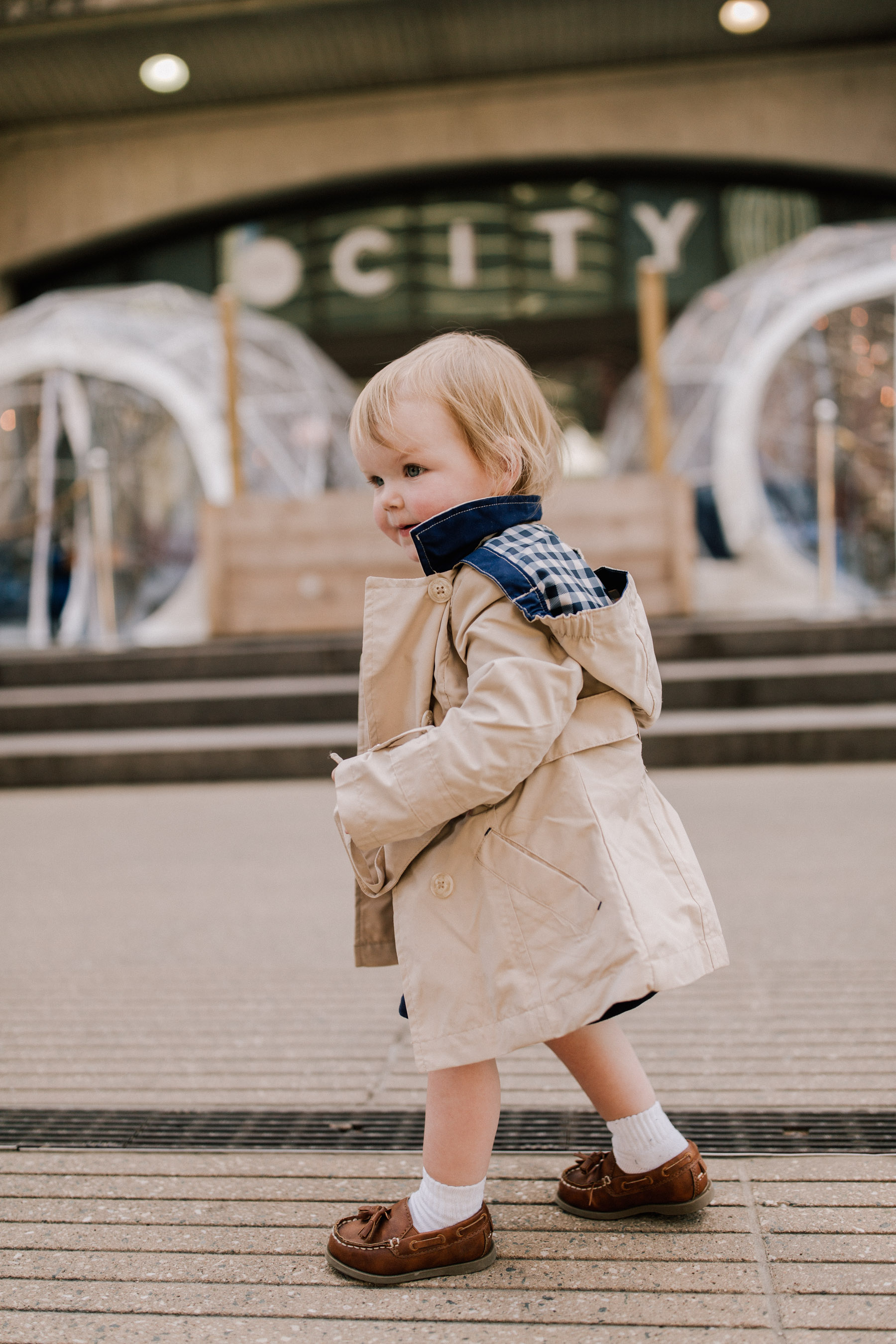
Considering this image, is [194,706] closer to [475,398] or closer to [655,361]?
[655,361]

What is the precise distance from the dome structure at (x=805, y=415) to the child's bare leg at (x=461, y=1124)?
7.74 metres

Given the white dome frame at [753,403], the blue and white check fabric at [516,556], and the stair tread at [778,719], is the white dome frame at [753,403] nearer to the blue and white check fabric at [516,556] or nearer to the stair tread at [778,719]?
the stair tread at [778,719]

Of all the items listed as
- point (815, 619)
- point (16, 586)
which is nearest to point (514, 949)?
point (815, 619)

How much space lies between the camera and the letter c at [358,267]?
1580 cm

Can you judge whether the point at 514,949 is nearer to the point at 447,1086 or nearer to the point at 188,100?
the point at 447,1086

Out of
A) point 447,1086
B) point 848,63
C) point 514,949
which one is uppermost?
point 848,63

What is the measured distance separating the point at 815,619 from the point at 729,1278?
641cm

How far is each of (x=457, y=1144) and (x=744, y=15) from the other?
47.9ft

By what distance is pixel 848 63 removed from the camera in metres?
14.3

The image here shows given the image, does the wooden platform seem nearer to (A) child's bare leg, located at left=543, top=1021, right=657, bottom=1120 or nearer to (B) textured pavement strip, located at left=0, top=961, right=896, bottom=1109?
(B) textured pavement strip, located at left=0, top=961, right=896, bottom=1109

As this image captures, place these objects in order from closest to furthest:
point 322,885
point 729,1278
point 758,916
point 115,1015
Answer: point 729,1278 → point 115,1015 → point 758,916 → point 322,885

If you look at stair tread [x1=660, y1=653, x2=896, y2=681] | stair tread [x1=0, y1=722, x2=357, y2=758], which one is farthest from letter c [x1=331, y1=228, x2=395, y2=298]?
stair tread [x1=0, y1=722, x2=357, y2=758]

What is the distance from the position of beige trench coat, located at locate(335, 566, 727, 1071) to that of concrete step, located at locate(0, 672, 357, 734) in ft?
14.5

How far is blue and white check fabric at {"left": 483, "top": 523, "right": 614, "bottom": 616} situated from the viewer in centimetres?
136
